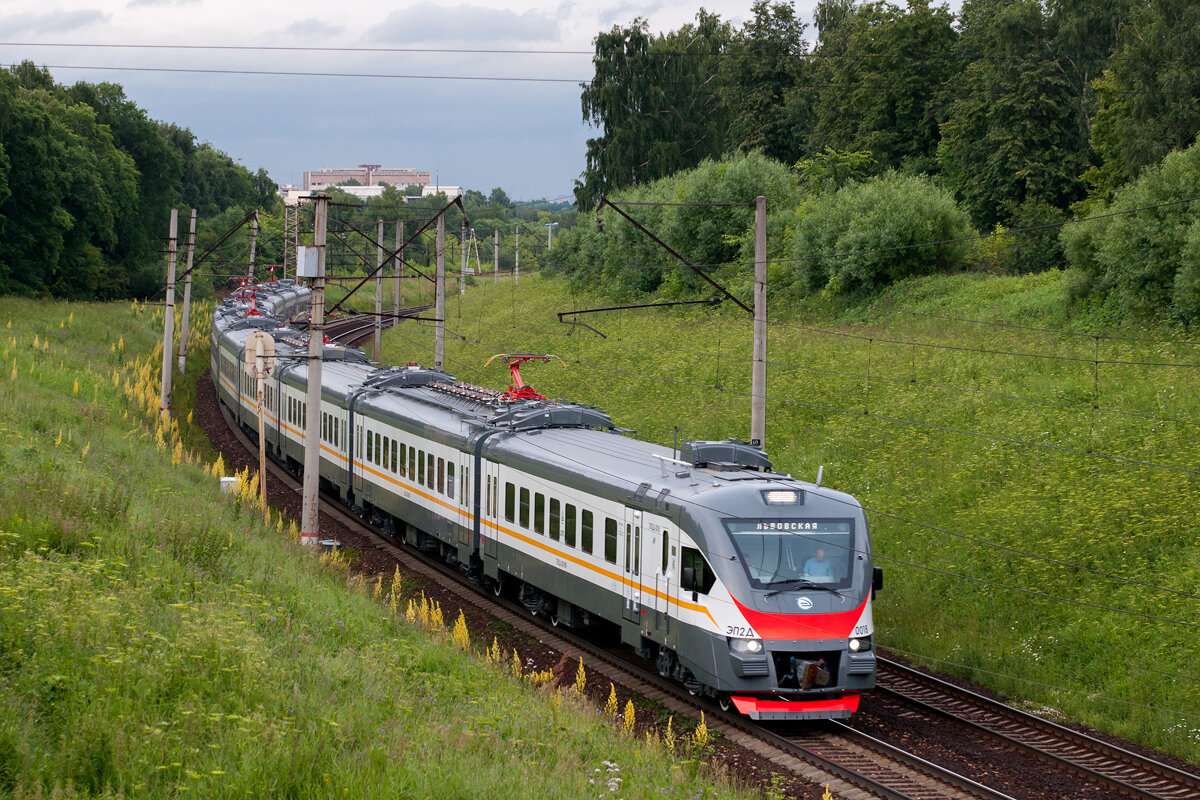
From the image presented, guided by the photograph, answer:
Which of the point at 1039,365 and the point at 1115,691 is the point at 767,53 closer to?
the point at 1039,365

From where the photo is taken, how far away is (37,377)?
1344 inches

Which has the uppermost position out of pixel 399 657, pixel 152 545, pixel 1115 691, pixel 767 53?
pixel 767 53

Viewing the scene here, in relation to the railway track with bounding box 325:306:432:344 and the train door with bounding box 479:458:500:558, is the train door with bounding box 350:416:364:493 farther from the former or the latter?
the railway track with bounding box 325:306:432:344

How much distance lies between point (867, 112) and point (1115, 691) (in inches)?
1738

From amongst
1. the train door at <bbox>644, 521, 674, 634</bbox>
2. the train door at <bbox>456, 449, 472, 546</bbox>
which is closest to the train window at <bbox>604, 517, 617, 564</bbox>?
the train door at <bbox>644, 521, 674, 634</bbox>

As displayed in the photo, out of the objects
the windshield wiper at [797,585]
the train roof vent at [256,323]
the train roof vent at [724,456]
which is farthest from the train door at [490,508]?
the train roof vent at [256,323]

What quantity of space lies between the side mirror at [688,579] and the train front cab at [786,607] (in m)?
0.01

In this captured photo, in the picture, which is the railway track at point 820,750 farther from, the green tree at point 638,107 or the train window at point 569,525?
the green tree at point 638,107

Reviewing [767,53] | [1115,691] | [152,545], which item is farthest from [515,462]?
[767,53]

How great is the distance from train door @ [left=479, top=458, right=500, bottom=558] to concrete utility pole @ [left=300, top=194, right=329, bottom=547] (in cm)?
335

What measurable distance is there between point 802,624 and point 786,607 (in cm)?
28

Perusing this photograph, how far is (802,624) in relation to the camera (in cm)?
1341

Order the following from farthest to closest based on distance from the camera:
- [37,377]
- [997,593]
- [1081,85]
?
[1081,85]
[37,377]
[997,593]

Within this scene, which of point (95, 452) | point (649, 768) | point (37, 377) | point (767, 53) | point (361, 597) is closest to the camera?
point (649, 768)
